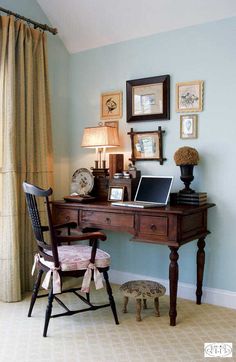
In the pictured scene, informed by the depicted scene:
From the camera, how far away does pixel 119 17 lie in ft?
10.9

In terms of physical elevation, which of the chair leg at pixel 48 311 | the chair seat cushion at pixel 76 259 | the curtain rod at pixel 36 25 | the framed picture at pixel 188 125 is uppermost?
the curtain rod at pixel 36 25

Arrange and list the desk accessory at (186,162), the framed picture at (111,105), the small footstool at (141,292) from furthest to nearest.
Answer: the framed picture at (111,105) < the desk accessory at (186,162) < the small footstool at (141,292)

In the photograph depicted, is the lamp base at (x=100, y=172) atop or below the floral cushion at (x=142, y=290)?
atop

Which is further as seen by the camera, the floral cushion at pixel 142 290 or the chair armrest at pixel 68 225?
the chair armrest at pixel 68 225

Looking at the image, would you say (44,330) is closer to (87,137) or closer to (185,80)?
(87,137)

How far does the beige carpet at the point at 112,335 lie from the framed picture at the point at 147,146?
4.01ft

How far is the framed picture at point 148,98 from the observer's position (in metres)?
3.24

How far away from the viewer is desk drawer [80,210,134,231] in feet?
9.24

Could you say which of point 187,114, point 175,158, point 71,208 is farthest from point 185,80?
point 71,208

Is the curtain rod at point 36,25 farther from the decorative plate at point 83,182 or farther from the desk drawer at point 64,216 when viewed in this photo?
the desk drawer at point 64,216

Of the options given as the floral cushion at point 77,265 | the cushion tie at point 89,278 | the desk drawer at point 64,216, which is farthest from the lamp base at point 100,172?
the cushion tie at point 89,278

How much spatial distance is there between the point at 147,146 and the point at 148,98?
413mm

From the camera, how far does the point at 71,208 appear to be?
3.13 metres
